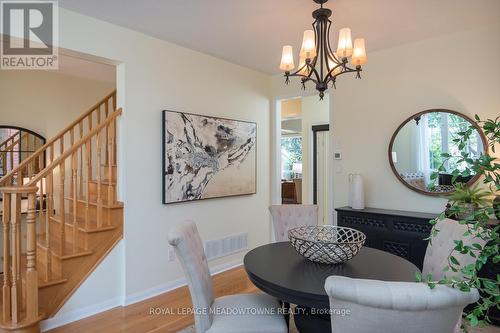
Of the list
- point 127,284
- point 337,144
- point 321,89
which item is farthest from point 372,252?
point 127,284

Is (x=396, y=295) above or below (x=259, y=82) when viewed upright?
below

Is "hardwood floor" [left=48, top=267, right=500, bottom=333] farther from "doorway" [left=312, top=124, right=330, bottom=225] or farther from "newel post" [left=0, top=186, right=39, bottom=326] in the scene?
"doorway" [left=312, top=124, right=330, bottom=225]

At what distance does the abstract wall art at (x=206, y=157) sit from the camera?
3.35m

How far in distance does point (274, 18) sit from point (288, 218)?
5.98 feet

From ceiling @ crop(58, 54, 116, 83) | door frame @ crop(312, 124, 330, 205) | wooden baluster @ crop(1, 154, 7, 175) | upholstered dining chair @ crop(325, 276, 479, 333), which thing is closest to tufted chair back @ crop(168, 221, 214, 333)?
upholstered dining chair @ crop(325, 276, 479, 333)

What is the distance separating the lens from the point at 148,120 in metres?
3.21

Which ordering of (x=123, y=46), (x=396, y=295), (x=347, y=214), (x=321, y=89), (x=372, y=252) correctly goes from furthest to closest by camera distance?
(x=347, y=214), (x=123, y=46), (x=321, y=89), (x=372, y=252), (x=396, y=295)

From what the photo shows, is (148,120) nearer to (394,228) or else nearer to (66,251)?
(66,251)

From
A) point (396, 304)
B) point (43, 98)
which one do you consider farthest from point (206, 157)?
point (396, 304)

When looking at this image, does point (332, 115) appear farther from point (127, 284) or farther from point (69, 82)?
point (69, 82)

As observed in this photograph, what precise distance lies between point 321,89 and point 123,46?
6.51 feet

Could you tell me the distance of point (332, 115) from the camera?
396 centimetres

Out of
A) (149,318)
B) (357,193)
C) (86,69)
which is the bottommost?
(149,318)

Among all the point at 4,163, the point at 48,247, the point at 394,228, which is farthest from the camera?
the point at 4,163
